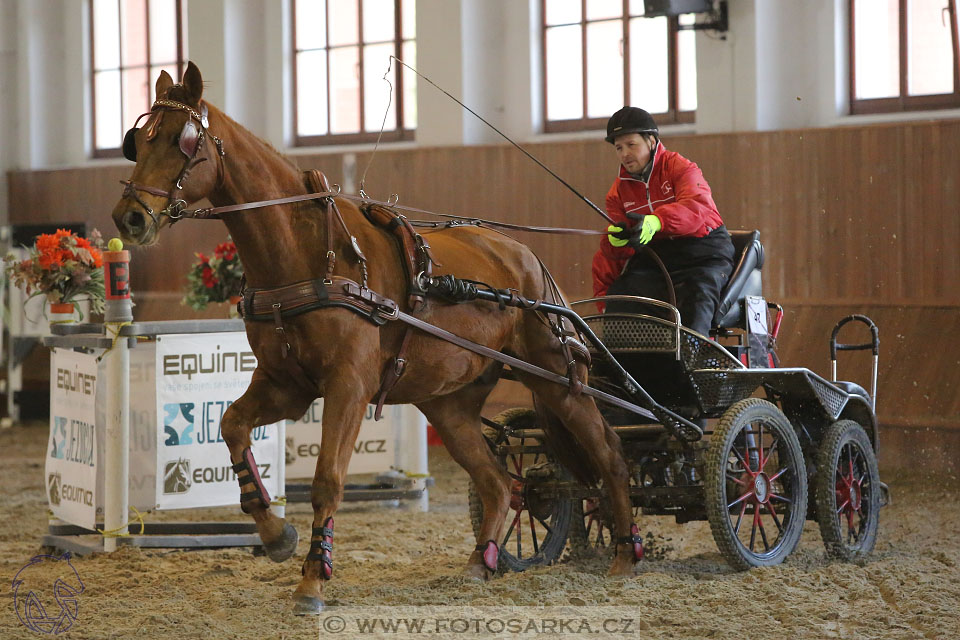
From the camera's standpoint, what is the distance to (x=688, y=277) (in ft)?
16.0

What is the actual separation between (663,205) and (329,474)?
1.94 metres

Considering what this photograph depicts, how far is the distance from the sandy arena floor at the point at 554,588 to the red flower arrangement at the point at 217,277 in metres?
2.37

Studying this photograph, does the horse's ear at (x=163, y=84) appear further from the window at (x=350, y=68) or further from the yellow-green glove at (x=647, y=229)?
the window at (x=350, y=68)

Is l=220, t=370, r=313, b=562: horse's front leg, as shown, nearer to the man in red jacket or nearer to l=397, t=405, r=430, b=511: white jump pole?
the man in red jacket

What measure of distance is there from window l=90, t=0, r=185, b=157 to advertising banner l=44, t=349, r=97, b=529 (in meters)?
6.92

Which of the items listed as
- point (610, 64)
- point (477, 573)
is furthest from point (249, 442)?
point (610, 64)

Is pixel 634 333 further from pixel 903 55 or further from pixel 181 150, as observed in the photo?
pixel 903 55

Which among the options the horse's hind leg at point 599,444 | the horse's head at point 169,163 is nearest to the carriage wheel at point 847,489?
the horse's hind leg at point 599,444

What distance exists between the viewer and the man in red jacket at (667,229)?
15.7ft

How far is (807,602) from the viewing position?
13.2 feet

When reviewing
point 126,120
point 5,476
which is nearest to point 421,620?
point 5,476

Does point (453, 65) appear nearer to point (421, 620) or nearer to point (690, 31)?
point (690, 31)

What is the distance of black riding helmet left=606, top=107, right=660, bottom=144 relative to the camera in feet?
16.0

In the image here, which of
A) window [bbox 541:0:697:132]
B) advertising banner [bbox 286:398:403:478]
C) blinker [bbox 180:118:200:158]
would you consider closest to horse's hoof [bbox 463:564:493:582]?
blinker [bbox 180:118:200:158]
